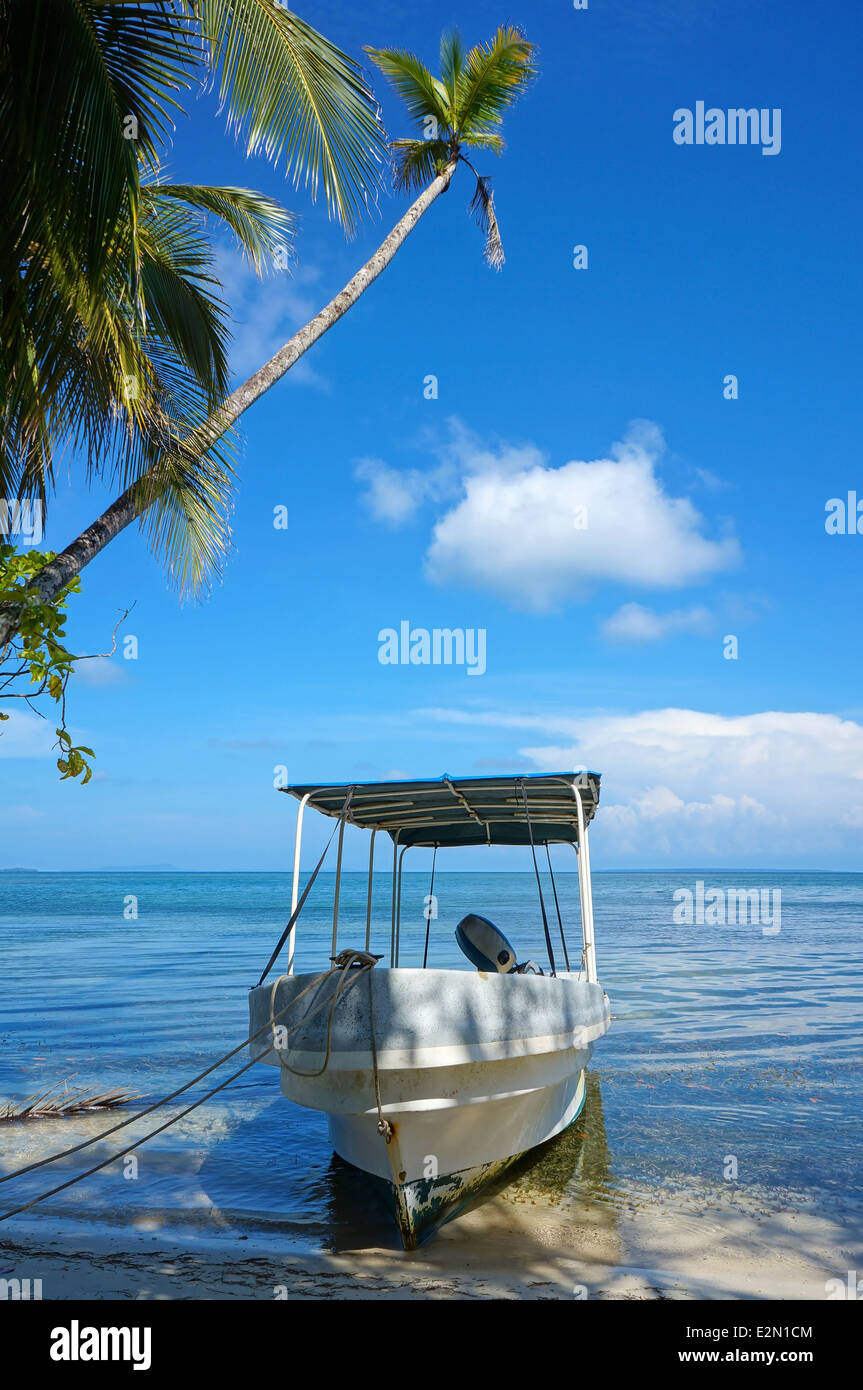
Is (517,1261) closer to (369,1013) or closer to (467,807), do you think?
(369,1013)

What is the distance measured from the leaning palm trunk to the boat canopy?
2.53 metres

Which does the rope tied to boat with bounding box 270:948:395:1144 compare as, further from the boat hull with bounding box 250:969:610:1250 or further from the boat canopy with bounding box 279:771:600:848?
the boat canopy with bounding box 279:771:600:848

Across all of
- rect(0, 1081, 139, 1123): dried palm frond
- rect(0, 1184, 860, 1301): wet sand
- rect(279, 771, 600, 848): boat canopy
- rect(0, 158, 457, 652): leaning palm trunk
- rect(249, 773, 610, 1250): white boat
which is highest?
rect(0, 158, 457, 652): leaning palm trunk

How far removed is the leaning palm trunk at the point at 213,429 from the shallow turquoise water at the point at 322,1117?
4.85m

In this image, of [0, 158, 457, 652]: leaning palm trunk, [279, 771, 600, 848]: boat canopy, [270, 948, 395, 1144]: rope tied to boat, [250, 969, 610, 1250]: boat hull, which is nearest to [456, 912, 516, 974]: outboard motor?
[279, 771, 600, 848]: boat canopy

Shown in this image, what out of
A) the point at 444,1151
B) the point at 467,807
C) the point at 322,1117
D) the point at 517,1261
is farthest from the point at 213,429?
the point at 322,1117

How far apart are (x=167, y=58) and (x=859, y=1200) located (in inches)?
369

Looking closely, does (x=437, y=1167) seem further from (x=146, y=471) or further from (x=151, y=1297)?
(x=146, y=471)

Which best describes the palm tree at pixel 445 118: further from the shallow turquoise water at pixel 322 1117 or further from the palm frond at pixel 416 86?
the shallow turquoise water at pixel 322 1117

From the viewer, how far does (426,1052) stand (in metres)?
5.50

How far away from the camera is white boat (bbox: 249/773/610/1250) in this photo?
555 centimetres

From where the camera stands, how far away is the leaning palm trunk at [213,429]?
5.11 m

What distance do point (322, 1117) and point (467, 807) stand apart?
14.6ft
